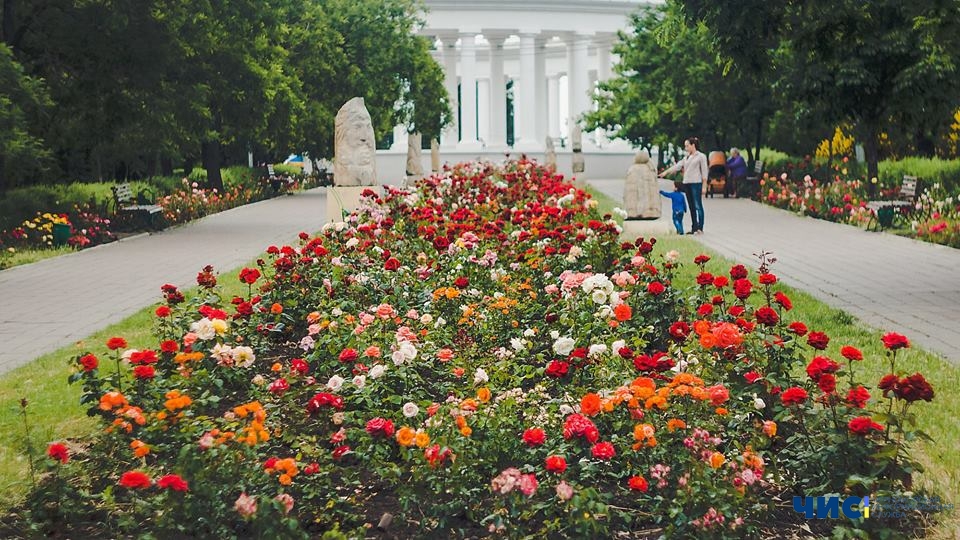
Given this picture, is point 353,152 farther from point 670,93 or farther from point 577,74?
point 577,74

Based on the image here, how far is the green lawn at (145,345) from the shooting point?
6.07 meters

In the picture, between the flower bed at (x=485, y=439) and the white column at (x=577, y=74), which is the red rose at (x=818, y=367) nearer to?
the flower bed at (x=485, y=439)

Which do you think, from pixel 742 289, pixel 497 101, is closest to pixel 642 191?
pixel 742 289

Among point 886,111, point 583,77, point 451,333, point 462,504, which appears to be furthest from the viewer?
point 583,77

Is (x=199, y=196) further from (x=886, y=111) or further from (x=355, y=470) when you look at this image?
(x=355, y=470)

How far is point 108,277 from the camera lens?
1573cm

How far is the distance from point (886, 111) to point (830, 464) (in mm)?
14174

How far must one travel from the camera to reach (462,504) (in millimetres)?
5148

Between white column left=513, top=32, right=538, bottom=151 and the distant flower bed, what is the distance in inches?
1867

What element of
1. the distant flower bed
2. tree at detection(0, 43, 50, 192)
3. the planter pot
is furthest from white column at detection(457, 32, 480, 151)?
tree at detection(0, 43, 50, 192)

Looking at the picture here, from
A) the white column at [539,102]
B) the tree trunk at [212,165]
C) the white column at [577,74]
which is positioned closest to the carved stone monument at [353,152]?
the tree trunk at [212,165]

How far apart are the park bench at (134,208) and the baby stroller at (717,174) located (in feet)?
59.2

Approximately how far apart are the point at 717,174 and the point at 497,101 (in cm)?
4866

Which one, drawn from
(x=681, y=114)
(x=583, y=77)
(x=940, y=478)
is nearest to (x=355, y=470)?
(x=940, y=478)
